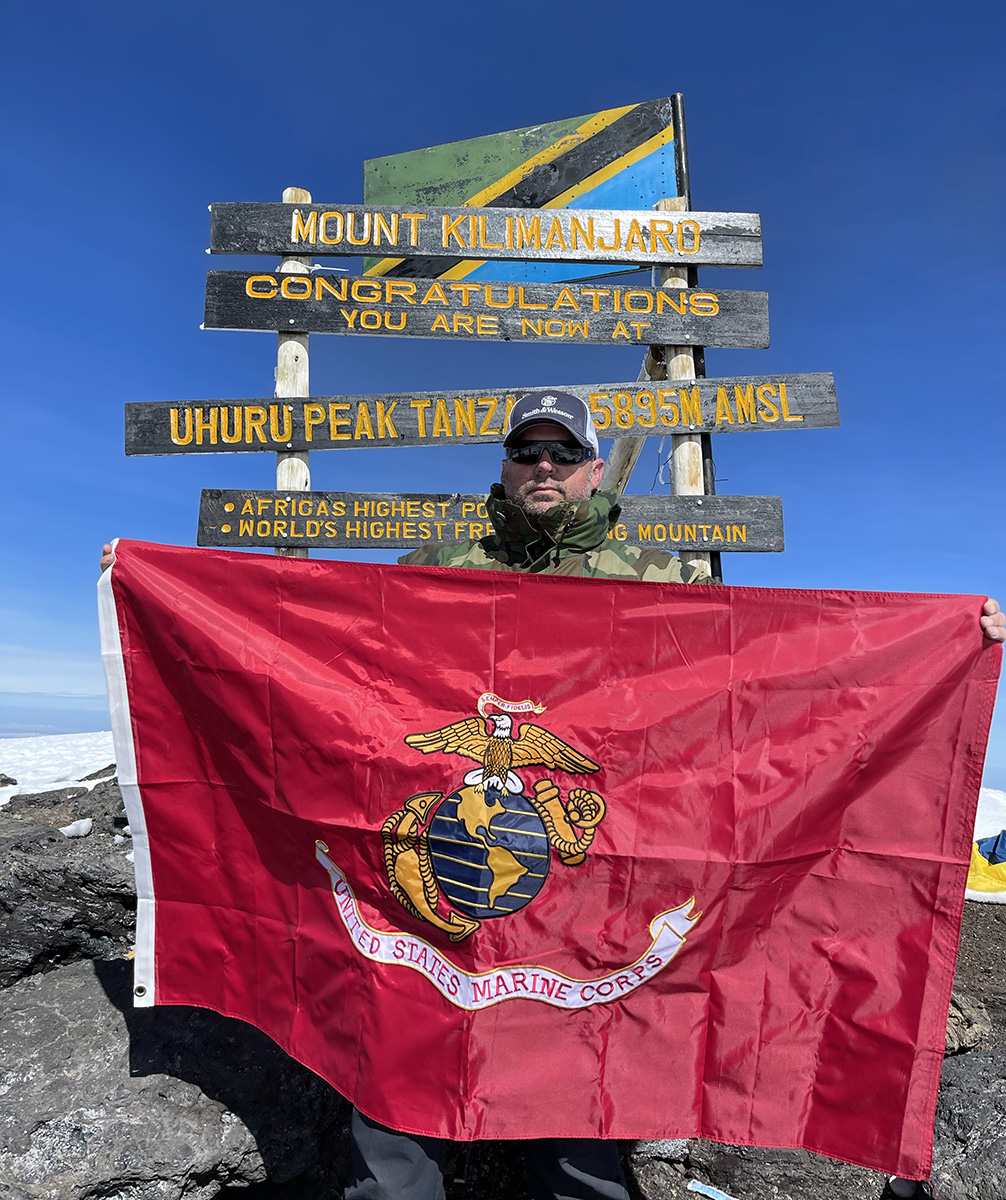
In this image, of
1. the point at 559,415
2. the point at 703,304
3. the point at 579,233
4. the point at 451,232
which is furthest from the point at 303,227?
the point at 559,415

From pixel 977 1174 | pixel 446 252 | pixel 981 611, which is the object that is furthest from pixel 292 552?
pixel 977 1174

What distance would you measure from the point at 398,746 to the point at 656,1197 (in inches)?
100

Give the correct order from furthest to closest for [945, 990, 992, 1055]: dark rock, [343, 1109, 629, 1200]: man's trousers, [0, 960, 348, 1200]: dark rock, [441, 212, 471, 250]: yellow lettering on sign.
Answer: [441, 212, 471, 250]: yellow lettering on sign
[945, 990, 992, 1055]: dark rock
[0, 960, 348, 1200]: dark rock
[343, 1109, 629, 1200]: man's trousers

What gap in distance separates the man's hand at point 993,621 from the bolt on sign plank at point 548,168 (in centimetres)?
442

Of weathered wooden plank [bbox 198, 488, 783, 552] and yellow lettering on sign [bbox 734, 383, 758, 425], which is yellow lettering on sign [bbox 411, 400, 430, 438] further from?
yellow lettering on sign [bbox 734, 383, 758, 425]

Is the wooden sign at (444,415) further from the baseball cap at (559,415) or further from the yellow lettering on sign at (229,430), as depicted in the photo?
the baseball cap at (559,415)

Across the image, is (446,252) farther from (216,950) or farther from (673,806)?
(216,950)

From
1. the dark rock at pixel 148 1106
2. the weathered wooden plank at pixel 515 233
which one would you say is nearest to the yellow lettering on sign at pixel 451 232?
the weathered wooden plank at pixel 515 233

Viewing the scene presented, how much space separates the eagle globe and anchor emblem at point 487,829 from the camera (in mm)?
2643

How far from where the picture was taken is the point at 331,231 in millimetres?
5414

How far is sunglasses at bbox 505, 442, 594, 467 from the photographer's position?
3297 mm

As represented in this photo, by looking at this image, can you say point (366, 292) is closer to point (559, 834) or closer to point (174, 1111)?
point (559, 834)

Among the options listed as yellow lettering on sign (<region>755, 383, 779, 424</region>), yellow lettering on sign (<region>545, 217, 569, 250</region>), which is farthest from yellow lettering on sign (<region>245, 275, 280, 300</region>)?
yellow lettering on sign (<region>755, 383, 779, 424</region>)

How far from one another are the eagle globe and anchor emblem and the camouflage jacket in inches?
31.5
